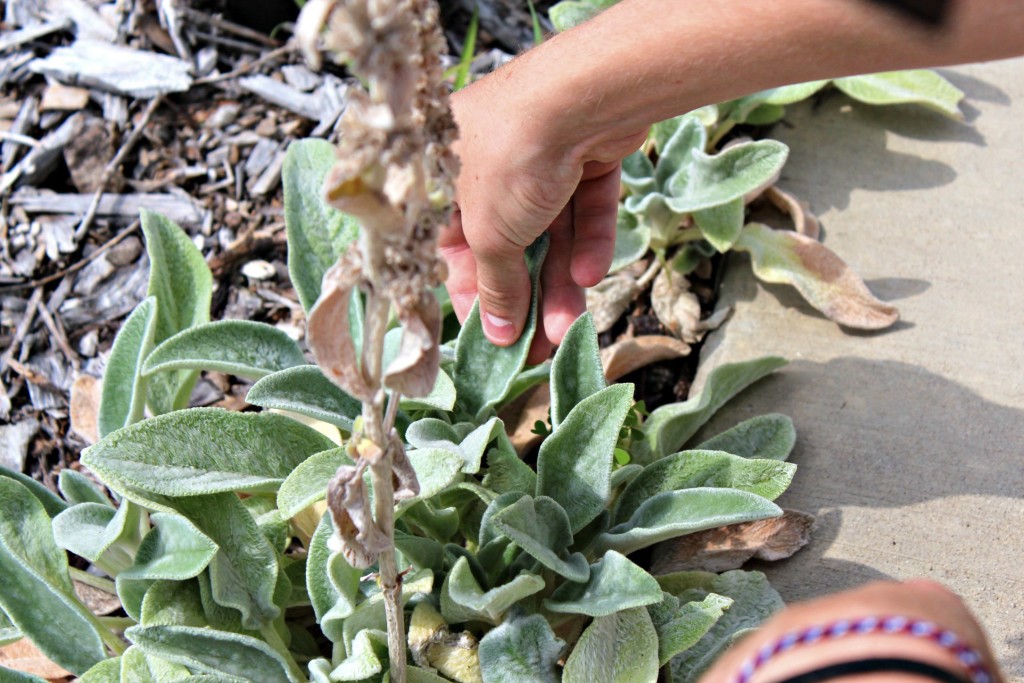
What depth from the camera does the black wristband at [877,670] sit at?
1.83ft

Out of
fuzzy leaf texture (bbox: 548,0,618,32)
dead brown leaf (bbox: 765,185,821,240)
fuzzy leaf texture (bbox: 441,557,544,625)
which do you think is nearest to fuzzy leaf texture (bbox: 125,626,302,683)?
fuzzy leaf texture (bbox: 441,557,544,625)

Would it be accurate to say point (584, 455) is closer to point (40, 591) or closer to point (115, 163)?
point (40, 591)

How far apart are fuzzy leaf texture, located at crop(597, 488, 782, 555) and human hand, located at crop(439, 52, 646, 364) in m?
0.38

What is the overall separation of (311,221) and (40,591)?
0.78 metres

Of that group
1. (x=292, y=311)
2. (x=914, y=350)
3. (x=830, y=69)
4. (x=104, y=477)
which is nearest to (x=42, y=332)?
(x=292, y=311)

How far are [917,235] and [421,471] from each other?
1.56 meters

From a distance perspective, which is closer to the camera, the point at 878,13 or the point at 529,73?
the point at 878,13

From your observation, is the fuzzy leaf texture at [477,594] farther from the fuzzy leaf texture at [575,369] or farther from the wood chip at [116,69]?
the wood chip at [116,69]

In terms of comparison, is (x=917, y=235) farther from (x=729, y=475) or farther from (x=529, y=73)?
(x=529, y=73)

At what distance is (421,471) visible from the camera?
4.33 feet

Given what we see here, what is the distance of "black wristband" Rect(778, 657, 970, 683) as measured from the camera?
0.56 metres

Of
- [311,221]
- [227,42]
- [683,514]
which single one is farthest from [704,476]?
[227,42]

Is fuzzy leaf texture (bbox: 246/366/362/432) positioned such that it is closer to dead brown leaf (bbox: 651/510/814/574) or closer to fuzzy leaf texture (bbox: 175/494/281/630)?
fuzzy leaf texture (bbox: 175/494/281/630)

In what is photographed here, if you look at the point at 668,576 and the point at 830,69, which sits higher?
the point at 830,69
